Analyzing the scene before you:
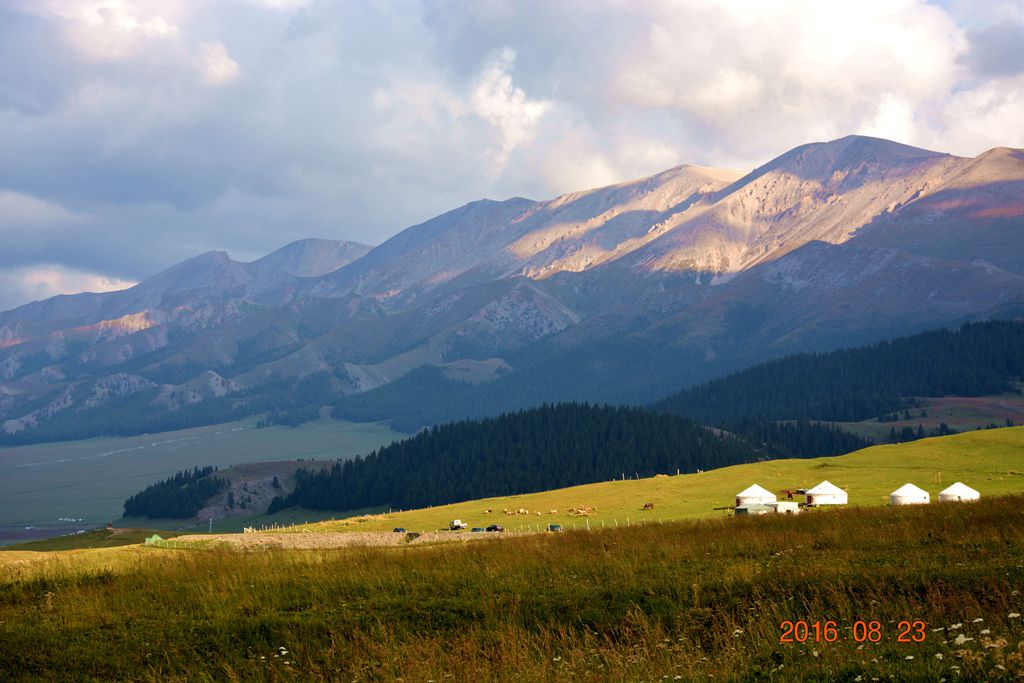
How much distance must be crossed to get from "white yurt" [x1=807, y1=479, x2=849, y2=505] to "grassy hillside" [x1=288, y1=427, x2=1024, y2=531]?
1.08 metres

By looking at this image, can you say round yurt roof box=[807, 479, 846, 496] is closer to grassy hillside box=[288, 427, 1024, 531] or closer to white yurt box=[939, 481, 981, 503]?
grassy hillside box=[288, 427, 1024, 531]

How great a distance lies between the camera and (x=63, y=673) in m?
21.6

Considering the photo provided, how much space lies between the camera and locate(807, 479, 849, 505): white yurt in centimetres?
8181

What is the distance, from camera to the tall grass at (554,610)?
19.1 meters

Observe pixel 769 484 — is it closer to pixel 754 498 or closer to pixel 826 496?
pixel 754 498

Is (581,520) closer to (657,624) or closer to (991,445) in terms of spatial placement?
(991,445)

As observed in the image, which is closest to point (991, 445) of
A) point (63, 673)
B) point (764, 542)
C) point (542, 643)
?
point (764, 542)

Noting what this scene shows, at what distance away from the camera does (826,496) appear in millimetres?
82562

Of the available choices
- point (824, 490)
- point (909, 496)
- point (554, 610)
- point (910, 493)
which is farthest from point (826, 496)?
point (554, 610)

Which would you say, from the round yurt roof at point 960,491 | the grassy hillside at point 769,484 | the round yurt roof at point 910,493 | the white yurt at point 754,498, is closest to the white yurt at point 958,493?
the round yurt roof at point 960,491

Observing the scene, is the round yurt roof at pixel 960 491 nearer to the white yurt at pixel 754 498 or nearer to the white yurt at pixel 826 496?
the white yurt at pixel 826 496

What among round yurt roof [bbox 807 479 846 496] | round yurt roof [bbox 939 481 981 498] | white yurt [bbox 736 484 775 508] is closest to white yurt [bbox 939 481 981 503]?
round yurt roof [bbox 939 481 981 498]

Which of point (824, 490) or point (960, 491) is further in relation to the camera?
point (824, 490)

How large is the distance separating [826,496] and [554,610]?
2522 inches
